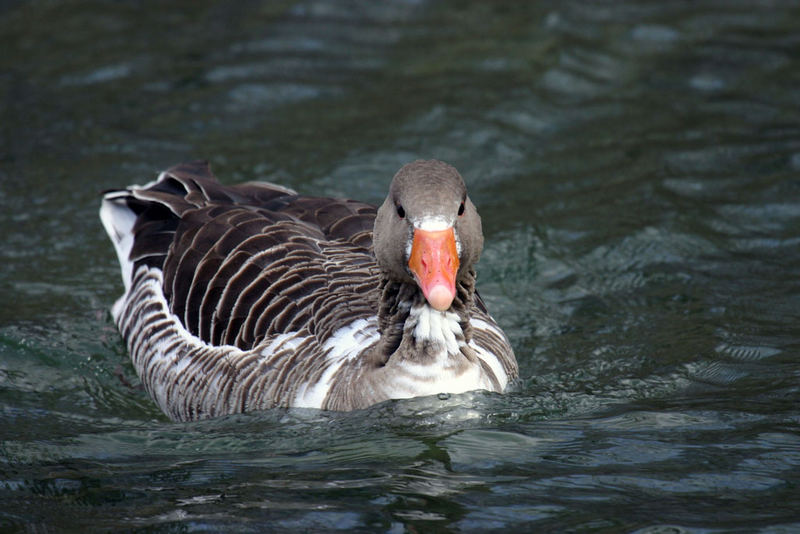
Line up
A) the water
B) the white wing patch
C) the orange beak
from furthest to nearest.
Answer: the white wing patch
the orange beak
the water

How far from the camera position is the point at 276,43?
662 inches

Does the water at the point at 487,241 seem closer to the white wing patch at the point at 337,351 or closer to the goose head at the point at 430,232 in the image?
the white wing patch at the point at 337,351

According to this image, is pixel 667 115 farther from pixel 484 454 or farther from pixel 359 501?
pixel 359 501

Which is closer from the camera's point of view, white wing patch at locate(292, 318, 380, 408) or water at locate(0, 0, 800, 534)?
water at locate(0, 0, 800, 534)

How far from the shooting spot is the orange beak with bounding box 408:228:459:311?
22.6 ft

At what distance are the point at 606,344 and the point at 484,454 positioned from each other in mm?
2767

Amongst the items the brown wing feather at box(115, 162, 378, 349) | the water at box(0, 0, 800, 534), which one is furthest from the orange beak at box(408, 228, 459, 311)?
the brown wing feather at box(115, 162, 378, 349)

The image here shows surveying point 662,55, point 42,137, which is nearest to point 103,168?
point 42,137

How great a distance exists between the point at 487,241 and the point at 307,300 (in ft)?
12.3

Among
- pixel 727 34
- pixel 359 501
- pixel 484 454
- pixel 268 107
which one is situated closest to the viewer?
pixel 359 501

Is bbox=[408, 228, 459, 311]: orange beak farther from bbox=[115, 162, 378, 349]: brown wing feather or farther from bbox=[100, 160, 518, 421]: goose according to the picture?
bbox=[115, 162, 378, 349]: brown wing feather

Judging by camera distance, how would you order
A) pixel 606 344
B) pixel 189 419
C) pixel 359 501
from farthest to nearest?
pixel 606 344, pixel 189 419, pixel 359 501

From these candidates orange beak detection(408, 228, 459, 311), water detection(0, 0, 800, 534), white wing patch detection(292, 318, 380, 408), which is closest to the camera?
water detection(0, 0, 800, 534)

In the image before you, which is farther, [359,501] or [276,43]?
[276,43]
